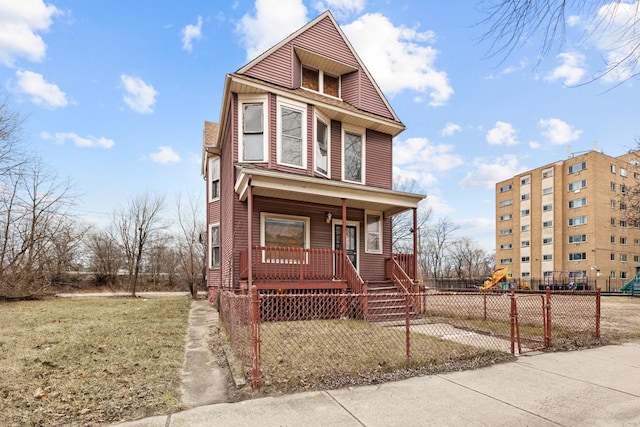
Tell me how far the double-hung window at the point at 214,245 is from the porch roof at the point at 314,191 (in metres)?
4.53

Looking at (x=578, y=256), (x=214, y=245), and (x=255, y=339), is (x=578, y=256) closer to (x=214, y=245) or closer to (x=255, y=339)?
(x=214, y=245)

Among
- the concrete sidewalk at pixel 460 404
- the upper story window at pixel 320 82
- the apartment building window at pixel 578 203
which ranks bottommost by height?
the concrete sidewalk at pixel 460 404

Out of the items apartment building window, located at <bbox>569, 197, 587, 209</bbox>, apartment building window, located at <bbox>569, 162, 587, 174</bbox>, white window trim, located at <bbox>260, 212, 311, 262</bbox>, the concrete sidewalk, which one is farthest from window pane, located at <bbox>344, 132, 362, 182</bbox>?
apartment building window, located at <bbox>569, 162, 587, 174</bbox>

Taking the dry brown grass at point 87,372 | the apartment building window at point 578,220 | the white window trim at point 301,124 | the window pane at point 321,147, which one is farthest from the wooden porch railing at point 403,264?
the apartment building window at point 578,220

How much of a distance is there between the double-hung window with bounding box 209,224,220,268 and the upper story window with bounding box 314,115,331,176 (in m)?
5.30

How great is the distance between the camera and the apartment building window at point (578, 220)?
3875 centimetres

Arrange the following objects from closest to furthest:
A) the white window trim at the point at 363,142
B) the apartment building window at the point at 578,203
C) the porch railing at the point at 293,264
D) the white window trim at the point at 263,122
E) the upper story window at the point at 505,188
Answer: the porch railing at the point at 293,264
the white window trim at the point at 263,122
the white window trim at the point at 363,142
the apartment building window at the point at 578,203
the upper story window at the point at 505,188

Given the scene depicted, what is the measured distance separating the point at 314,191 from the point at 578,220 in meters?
42.0

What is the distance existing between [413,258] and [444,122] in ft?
38.6

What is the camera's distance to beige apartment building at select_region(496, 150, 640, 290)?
37562mm

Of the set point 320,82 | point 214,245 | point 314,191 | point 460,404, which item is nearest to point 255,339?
point 460,404

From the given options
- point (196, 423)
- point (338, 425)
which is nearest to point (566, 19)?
point (338, 425)

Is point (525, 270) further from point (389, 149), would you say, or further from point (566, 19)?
point (566, 19)

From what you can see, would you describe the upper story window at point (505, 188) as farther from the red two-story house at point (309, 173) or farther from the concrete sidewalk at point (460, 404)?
the concrete sidewalk at point (460, 404)
